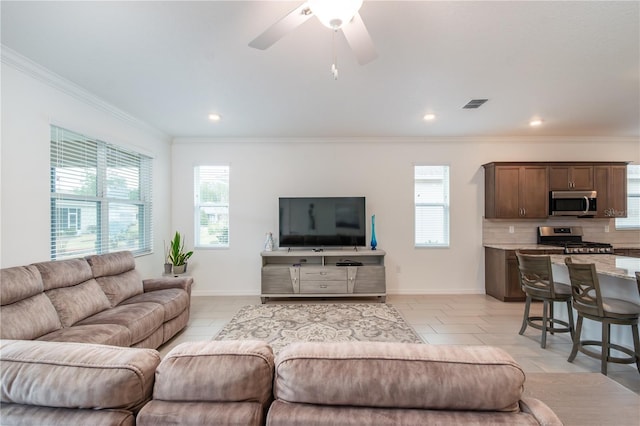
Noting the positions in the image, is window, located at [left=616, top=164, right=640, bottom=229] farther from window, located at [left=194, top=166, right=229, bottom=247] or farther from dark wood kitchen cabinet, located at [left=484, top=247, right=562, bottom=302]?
window, located at [left=194, top=166, right=229, bottom=247]

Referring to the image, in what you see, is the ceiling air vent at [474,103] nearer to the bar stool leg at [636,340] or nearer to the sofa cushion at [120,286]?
the bar stool leg at [636,340]

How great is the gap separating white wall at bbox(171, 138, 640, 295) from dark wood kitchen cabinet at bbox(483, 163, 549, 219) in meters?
0.32

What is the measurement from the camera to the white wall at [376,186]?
4.88 metres

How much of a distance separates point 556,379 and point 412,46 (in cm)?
237

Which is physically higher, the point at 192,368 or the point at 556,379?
the point at 192,368

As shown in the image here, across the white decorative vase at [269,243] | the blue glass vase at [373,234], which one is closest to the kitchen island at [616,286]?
the blue glass vase at [373,234]

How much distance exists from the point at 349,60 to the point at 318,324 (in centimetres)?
292

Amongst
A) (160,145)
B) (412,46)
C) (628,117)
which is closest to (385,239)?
(412,46)

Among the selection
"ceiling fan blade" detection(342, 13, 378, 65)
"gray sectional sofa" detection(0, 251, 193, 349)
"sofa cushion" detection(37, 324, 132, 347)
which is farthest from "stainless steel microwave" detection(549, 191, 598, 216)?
"sofa cushion" detection(37, 324, 132, 347)

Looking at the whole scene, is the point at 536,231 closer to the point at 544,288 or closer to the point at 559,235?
the point at 559,235

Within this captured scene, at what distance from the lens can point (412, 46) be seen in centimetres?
226

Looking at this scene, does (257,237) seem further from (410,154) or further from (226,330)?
(410,154)

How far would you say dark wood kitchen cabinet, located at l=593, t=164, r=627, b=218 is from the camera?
4.59 m

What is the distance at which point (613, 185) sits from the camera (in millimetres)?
4594
